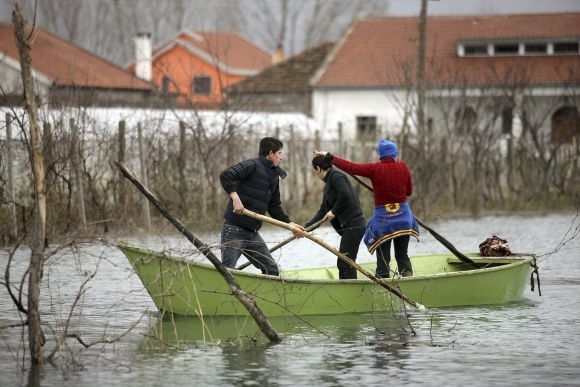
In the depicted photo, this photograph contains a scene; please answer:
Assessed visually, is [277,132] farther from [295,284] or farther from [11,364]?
[11,364]

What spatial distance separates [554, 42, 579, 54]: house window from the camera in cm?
4619

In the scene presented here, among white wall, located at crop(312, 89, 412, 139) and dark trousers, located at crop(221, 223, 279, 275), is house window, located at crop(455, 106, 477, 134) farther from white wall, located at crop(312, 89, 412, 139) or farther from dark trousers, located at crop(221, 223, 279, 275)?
dark trousers, located at crop(221, 223, 279, 275)

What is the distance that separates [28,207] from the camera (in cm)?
2028

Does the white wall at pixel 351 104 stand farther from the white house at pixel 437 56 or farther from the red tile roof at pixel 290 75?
the red tile roof at pixel 290 75

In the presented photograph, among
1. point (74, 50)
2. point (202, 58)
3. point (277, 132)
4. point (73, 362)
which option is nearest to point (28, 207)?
point (277, 132)

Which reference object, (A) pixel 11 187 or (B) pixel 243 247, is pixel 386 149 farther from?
(A) pixel 11 187

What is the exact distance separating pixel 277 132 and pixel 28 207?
8146 mm

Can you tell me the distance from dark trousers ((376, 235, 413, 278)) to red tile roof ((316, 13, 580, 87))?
29.7 metres

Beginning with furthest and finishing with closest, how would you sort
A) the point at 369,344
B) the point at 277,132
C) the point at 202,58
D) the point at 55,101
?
the point at 202,58 < the point at 277,132 < the point at 55,101 < the point at 369,344

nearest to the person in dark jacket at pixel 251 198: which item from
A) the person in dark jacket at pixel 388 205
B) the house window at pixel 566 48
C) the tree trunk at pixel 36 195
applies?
the person in dark jacket at pixel 388 205

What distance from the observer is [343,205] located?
1367cm

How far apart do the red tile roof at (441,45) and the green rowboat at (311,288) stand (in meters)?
29.1

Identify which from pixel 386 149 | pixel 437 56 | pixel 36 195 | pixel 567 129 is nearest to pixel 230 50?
pixel 437 56

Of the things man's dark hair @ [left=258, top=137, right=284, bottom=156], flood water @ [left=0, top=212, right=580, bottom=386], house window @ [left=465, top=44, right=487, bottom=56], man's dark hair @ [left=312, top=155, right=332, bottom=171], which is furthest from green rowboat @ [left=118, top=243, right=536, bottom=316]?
house window @ [left=465, top=44, right=487, bottom=56]
